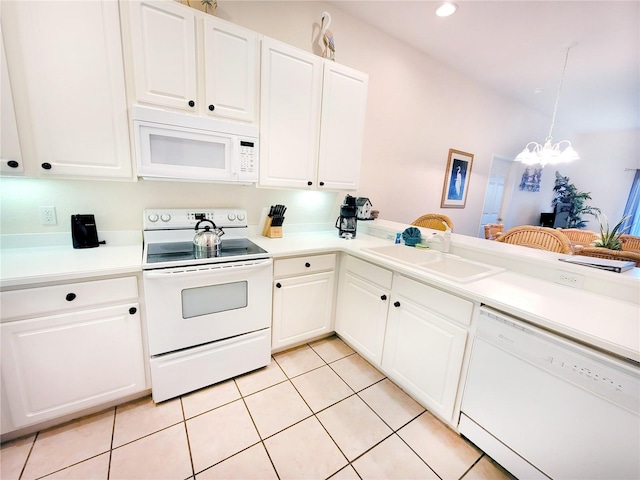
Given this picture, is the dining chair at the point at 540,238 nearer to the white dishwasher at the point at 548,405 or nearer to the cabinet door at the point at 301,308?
the white dishwasher at the point at 548,405

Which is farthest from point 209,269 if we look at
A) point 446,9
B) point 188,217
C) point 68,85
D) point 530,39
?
point 530,39

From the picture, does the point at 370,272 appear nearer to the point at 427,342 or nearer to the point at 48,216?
the point at 427,342

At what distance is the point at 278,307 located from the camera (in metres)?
1.97

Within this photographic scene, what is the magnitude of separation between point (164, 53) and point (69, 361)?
1769mm

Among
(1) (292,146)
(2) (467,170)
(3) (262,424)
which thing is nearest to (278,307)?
(3) (262,424)

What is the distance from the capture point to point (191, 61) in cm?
160

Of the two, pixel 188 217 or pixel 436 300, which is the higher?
pixel 188 217

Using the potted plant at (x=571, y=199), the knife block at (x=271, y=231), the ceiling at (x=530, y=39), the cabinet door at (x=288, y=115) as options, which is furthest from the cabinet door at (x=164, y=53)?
the potted plant at (x=571, y=199)

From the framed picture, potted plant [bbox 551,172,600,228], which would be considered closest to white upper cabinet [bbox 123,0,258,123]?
the framed picture

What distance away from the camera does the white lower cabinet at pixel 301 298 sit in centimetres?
196

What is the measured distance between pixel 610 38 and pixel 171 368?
188 inches

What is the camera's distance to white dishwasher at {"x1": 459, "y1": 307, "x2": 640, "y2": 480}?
93cm

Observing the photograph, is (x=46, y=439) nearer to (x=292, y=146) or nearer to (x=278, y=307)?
(x=278, y=307)

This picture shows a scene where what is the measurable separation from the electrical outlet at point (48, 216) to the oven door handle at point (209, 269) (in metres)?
0.82
